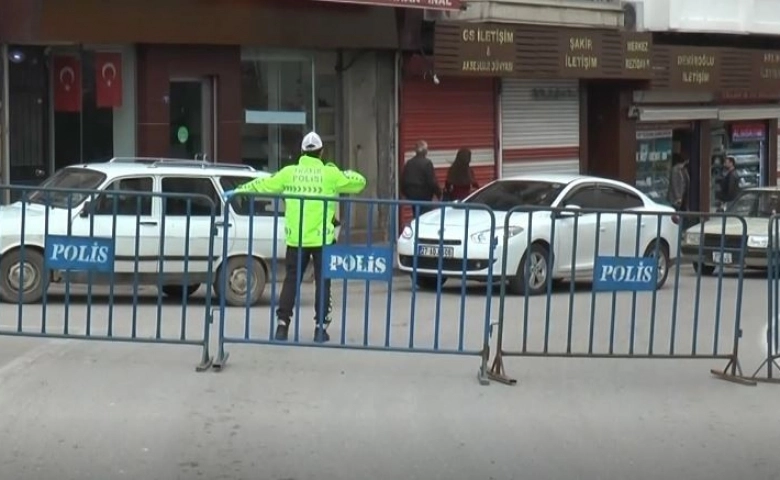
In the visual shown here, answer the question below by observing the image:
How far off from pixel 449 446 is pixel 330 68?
15278 millimetres

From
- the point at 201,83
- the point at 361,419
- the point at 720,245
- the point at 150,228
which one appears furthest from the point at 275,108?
the point at 361,419

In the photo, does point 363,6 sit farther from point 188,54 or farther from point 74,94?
point 74,94

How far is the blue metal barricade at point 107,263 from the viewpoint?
10281 millimetres

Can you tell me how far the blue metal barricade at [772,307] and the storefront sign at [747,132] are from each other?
816 inches

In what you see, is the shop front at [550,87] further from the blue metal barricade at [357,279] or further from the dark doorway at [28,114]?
the blue metal barricade at [357,279]

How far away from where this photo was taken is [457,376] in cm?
1048

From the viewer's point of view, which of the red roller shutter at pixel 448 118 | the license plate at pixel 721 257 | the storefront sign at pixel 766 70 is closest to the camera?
the license plate at pixel 721 257

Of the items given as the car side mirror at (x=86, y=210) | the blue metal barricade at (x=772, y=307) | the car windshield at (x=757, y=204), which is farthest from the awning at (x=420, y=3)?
the blue metal barricade at (x=772, y=307)

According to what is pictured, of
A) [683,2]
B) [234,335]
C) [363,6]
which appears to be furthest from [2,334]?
[683,2]

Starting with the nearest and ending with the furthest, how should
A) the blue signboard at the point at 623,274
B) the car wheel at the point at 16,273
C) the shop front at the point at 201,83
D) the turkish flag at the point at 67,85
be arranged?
1. the blue signboard at the point at 623,274
2. the car wheel at the point at 16,273
3. the shop front at the point at 201,83
4. the turkish flag at the point at 67,85

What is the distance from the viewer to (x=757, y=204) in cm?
2191

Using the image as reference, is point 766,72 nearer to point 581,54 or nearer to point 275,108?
point 581,54

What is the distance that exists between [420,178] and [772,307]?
11.5 meters

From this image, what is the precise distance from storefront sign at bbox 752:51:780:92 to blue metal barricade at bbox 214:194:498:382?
1639 centimetres
